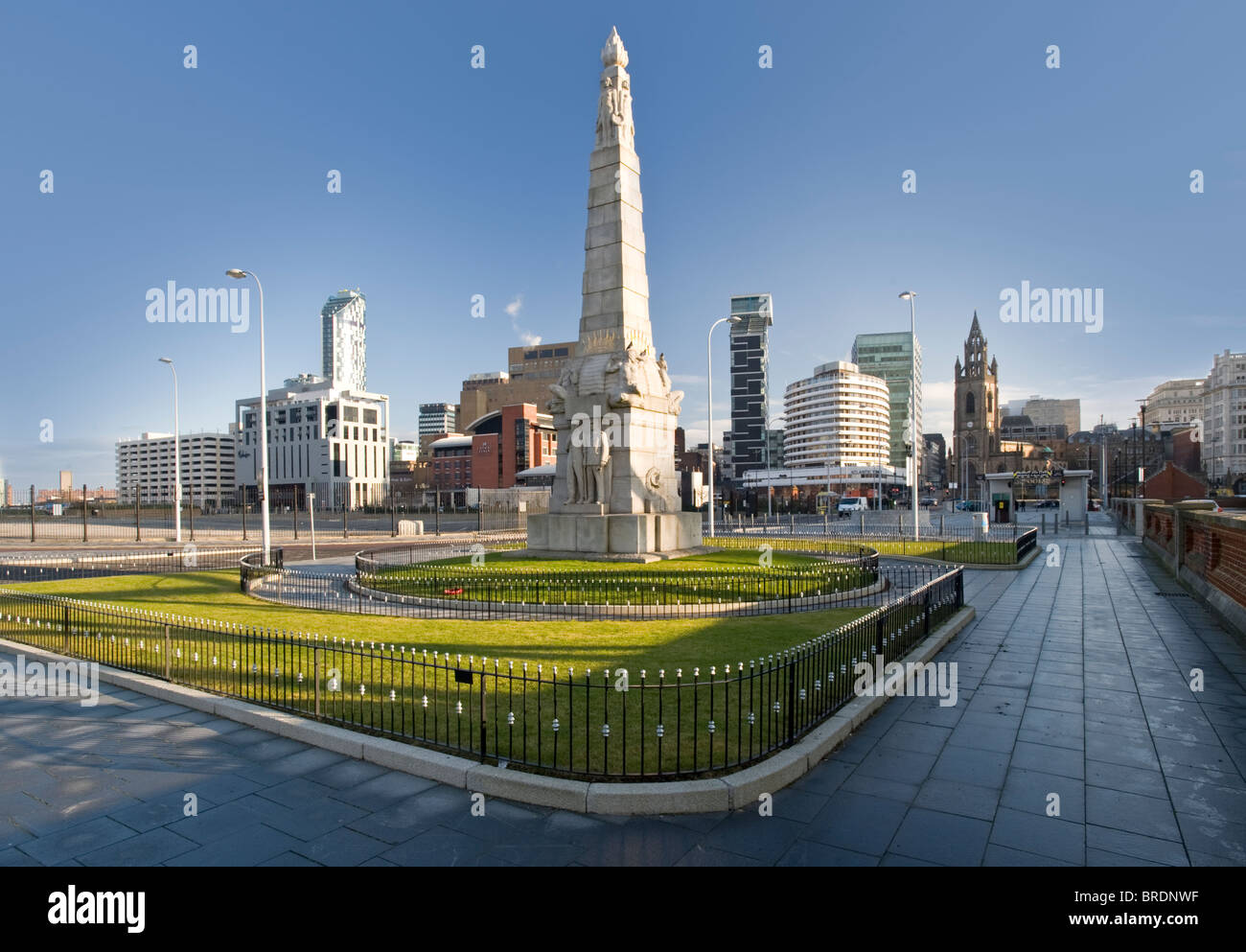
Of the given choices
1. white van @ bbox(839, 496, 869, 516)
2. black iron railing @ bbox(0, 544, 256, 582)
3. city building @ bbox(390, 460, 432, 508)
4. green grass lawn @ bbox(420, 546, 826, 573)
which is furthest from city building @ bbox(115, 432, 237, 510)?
green grass lawn @ bbox(420, 546, 826, 573)

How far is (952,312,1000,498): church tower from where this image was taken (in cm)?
13912

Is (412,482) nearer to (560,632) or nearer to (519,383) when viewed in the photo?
(519,383)

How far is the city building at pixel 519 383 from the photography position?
166 metres

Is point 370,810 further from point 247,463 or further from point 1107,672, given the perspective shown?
point 247,463

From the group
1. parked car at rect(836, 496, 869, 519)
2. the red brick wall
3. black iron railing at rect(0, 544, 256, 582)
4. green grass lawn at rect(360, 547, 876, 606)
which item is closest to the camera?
the red brick wall

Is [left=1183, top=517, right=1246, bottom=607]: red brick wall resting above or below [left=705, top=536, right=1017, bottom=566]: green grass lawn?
above

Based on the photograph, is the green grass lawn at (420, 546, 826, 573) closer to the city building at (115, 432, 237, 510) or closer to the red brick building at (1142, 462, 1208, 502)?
the red brick building at (1142, 462, 1208, 502)

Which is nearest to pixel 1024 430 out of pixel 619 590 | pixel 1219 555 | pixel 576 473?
pixel 1219 555

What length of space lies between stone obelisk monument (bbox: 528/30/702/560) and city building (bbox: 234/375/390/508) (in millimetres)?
107590

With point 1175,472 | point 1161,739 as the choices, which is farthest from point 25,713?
point 1175,472

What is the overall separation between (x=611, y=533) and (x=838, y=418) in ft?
465

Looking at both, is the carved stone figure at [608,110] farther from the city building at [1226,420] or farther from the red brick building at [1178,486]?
the city building at [1226,420]

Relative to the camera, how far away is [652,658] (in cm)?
978

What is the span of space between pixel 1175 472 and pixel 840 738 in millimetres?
43375
